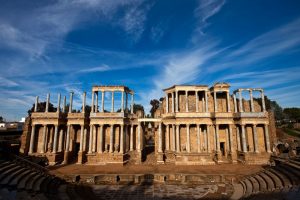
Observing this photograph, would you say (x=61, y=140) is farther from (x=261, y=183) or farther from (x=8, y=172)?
(x=261, y=183)

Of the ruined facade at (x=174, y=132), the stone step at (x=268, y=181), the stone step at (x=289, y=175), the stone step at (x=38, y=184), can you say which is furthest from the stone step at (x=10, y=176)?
the stone step at (x=289, y=175)

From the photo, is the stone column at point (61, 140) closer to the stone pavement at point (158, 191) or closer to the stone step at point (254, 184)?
the stone pavement at point (158, 191)

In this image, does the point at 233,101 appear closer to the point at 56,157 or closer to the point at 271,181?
the point at 271,181

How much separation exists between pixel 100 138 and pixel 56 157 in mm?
7003

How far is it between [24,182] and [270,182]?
65.3ft

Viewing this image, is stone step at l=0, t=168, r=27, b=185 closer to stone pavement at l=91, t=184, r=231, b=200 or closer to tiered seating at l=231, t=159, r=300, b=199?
stone pavement at l=91, t=184, r=231, b=200

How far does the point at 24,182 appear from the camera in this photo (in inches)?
586

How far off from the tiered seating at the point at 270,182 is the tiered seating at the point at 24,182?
15.1 m

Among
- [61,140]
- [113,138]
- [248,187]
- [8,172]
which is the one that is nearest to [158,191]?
[248,187]

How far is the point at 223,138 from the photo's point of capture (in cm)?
3216

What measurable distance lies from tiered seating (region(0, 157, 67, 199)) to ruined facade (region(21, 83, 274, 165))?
1118 cm

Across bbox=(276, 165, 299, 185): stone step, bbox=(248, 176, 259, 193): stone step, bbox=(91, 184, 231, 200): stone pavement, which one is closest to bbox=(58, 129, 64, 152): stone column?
bbox=(91, 184, 231, 200): stone pavement

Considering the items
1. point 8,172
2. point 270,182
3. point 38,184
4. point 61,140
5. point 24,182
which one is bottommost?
point 38,184

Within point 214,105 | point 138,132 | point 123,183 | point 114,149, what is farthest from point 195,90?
point 123,183
